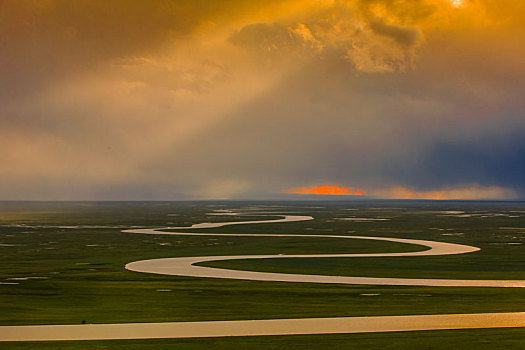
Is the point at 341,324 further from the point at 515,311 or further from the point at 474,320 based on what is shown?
the point at 515,311

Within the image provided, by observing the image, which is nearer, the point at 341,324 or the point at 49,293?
the point at 341,324

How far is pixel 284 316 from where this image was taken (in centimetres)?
1884

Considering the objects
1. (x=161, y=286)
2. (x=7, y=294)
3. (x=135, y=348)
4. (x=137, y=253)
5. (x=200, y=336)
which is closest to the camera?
(x=135, y=348)

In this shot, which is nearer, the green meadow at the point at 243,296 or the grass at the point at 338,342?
the grass at the point at 338,342

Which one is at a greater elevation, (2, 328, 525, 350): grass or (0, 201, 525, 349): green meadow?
(0, 201, 525, 349): green meadow

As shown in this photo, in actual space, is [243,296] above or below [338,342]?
above

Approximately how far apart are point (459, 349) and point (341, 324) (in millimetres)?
3536

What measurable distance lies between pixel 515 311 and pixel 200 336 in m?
9.26

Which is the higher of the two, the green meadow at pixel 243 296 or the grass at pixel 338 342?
the green meadow at pixel 243 296

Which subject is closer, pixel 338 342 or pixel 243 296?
pixel 338 342

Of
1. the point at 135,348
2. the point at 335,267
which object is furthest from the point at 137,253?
the point at 135,348

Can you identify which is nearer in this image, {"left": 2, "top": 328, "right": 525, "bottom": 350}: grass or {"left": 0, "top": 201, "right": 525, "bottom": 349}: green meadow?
{"left": 2, "top": 328, "right": 525, "bottom": 350}: grass

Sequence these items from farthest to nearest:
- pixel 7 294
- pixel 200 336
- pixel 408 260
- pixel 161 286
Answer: pixel 408 260
pixel 161 286
pixel 7 294
pixel 200 336

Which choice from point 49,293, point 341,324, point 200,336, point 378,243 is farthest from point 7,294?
point 378,243
